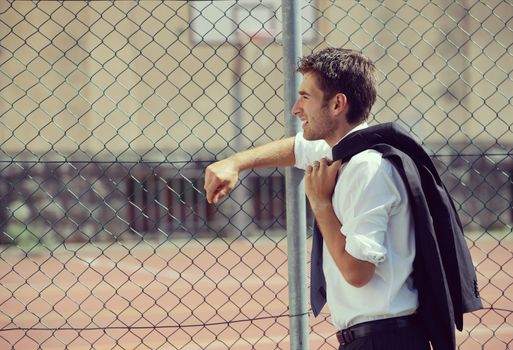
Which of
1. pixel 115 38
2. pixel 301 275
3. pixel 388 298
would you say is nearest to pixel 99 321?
pixel 301 275

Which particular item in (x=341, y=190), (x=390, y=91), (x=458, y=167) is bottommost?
(x=458, y=167)

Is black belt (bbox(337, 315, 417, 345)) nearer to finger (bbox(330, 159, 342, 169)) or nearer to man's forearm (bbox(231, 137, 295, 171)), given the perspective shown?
finger (bbox(330, 159, 342, 169))

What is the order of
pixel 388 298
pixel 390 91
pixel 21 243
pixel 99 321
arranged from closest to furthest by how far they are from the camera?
1. pixel 388 298
2. pixel 99 321
3. pixel 21 243
4. pixel 390 91

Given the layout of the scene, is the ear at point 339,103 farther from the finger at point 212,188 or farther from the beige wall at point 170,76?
the beige wall at point 170,76

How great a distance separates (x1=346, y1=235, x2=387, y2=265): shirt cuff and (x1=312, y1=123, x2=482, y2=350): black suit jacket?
0.18m

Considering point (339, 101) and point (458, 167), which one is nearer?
point (339, 101)

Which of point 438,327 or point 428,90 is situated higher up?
point 438,327

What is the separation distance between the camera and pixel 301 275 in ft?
9.88

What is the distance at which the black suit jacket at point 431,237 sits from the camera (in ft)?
7.47

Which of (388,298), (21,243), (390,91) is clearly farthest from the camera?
(390,91)

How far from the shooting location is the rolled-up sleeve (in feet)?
7.14

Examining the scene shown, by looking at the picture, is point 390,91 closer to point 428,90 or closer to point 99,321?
point 428,90

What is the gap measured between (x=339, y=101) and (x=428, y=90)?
707 inches

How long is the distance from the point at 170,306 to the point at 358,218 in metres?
8.11
